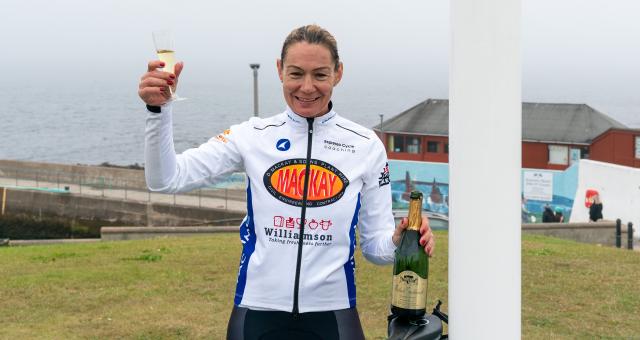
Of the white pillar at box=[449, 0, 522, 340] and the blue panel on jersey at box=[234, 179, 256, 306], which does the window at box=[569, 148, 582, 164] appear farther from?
the white pillar at box=[449, 0, 522, 340]

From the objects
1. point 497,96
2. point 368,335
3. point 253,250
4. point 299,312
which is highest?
point 497,96

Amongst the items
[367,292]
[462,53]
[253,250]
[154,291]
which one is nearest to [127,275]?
[154,291]

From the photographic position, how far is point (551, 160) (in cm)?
3809

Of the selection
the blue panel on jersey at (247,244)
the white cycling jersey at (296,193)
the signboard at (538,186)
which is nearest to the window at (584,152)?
the signboard at (538,186)

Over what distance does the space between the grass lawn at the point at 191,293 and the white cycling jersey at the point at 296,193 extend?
4207mm

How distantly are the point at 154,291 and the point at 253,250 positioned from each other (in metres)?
6.36

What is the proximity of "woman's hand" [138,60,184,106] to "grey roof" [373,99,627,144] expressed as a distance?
1430 inches

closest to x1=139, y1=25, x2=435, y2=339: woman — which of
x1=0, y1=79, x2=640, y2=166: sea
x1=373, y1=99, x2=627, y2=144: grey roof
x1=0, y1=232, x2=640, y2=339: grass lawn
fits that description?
x1=0, y1=232, x2=640, y2=339: grass lawn

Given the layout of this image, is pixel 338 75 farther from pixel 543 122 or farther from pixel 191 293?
pixel 543 122

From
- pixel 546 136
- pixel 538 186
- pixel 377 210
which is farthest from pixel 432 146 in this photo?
pixel 377 210

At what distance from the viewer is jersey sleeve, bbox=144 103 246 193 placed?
2.69 meters

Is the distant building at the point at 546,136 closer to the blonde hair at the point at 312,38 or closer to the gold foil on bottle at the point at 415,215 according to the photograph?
the gold foil on bottle at the point at 415,215

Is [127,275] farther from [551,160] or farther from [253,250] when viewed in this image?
[551,160]

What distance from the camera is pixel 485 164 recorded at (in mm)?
2469
